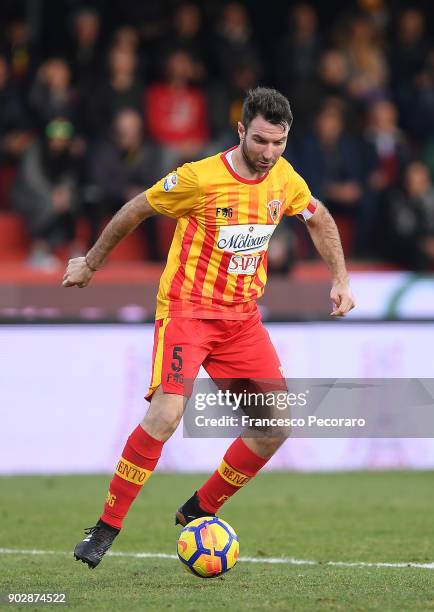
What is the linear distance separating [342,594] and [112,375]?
5.27 metres

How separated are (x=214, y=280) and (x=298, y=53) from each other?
30.7 ft

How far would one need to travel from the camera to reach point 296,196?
624cm

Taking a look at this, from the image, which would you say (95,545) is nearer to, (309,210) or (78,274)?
(78,274)

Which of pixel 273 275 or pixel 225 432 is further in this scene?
pixel 273 275

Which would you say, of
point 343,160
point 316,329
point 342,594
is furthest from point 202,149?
point 342,594

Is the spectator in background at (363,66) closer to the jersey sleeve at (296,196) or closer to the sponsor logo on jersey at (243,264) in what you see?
the jersey sleeve at (296,196)

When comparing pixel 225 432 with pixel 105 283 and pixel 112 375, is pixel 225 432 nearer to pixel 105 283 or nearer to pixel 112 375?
pixel 112 375

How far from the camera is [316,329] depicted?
10844 millimetres

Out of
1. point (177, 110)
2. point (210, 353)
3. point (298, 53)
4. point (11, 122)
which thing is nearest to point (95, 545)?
point (210, 353)

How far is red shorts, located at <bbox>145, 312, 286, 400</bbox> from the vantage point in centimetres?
587

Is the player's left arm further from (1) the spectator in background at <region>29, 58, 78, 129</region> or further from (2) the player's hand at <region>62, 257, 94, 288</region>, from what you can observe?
(1) the spectator in background at <region>29, 58, 78, 129</region>

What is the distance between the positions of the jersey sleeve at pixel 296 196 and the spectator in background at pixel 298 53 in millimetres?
8612

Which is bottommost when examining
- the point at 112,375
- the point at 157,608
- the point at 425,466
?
the point at 425,466

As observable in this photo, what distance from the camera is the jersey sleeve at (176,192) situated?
19.4 ft
